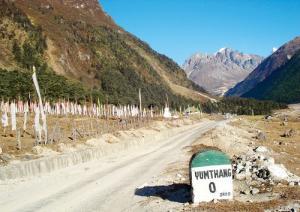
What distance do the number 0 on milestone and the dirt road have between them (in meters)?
2.56

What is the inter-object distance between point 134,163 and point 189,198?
1866 cm

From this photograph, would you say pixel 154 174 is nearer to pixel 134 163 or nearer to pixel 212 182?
pixel 134 163

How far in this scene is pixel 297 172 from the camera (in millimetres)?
35750

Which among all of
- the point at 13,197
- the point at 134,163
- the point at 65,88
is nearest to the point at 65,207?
the point at 13,197

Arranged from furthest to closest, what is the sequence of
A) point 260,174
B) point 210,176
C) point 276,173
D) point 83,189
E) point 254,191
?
point 83,189, point 276,173, point 260,174, point 254,191, point 210,176

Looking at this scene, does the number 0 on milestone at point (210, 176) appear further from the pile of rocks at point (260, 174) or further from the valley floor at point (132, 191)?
the pile of rocks at point (260, 174)

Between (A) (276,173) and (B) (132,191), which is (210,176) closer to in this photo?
(A) (276,173)

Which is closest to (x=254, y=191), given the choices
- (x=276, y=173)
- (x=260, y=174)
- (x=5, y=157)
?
(x=260, y=174)

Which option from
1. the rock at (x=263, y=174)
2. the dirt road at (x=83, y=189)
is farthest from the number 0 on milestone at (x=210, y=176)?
the rock at (x=263, y=174)

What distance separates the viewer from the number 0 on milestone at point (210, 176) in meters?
17.6

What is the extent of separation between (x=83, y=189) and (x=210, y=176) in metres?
8.79

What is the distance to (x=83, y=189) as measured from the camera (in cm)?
2412

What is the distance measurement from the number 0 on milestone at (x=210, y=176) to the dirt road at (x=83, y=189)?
256cm

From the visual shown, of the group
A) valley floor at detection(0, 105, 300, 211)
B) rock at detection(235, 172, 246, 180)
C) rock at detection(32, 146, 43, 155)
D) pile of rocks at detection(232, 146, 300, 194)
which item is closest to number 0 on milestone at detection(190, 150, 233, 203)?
valley floor at detection(0, 105, 300, 211)
